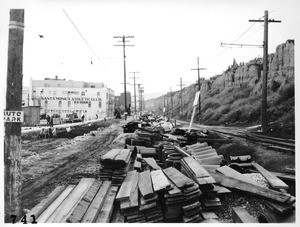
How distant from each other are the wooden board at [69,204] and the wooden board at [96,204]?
0.28 metres

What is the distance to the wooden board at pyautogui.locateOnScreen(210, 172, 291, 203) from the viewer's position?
3797mm

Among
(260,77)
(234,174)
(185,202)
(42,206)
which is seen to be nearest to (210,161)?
(234,174)

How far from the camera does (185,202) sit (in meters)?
3.62

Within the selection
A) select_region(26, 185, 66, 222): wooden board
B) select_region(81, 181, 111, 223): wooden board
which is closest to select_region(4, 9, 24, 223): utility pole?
select_region(26, 185, 66, 222): wooden board

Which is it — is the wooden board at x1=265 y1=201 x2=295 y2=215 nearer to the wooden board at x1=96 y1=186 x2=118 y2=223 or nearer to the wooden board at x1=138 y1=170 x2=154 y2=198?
the wooden board at x1=138 y1=170 x2=154 y2=198

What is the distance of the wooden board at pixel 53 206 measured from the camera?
3.59m

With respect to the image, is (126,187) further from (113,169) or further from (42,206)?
(42,206)

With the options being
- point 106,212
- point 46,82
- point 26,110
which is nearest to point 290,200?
point 106,212

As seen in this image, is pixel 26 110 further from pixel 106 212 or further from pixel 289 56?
pixel 289 56

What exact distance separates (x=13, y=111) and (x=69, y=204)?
6.17 ft

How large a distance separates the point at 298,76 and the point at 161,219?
4846 millimetres

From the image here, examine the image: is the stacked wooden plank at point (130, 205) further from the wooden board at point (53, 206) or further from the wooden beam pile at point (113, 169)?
the wooden board at point (53, 206)

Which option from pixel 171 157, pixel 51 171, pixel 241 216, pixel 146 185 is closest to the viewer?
pixel 241 216

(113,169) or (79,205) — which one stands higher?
(113,169)
